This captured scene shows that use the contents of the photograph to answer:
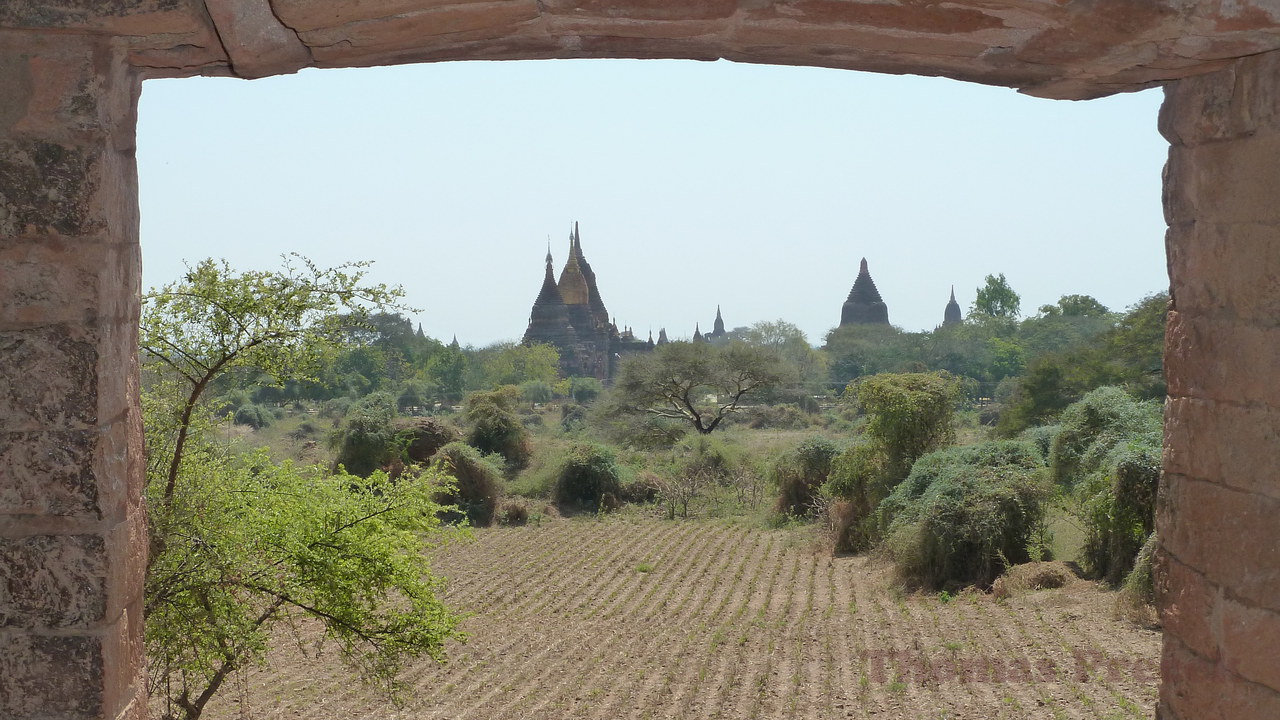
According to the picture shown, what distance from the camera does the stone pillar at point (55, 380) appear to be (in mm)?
2043

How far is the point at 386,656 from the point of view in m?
7.16

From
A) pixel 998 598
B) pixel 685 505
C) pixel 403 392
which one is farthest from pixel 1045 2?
pixel 403 392

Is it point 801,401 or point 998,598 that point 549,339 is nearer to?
point 801,401

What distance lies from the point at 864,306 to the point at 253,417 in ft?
171

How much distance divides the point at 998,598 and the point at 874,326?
6367 centimetres

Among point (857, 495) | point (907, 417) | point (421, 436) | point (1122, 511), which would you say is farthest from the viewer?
point (421, 436)

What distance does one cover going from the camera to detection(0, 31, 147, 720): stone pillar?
2043mm

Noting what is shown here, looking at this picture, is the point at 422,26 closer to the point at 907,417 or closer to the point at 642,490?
the point at 907,417

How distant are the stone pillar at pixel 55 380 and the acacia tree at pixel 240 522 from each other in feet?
13.8

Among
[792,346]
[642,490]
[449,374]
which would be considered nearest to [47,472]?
[642,490]

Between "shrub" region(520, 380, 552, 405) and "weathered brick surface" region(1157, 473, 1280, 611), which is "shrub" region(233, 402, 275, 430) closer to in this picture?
"shrub" region(520, 380, 552, 405)

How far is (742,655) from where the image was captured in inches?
473

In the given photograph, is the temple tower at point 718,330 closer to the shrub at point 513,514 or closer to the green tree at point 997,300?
the green tree at point 997,300

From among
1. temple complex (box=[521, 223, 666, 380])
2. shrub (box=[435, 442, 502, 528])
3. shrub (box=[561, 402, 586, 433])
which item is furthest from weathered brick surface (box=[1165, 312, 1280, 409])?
temple complex (box=[521, 223, 666, 380])
